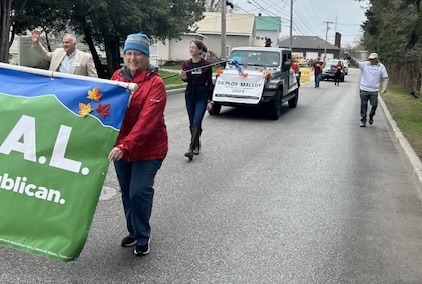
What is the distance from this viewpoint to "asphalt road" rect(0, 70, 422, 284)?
4.12 m

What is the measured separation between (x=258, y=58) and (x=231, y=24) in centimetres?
5045

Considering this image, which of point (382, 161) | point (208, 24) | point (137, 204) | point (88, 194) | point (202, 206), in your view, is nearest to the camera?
point (88, 194)

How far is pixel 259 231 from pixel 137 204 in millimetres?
1528

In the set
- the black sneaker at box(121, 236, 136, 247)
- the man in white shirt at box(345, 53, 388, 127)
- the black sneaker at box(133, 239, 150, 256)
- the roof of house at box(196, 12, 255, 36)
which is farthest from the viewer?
the roof of house at box(196, 12, 255, 36)

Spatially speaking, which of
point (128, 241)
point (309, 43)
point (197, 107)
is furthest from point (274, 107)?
point (309, 43)

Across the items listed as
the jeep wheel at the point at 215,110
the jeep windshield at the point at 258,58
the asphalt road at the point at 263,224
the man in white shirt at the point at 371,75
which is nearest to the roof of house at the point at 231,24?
the jeep windshield at the point at 258,58

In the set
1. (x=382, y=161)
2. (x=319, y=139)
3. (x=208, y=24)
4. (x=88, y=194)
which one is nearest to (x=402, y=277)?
(x=88, y=194)

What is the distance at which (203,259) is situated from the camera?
438cm

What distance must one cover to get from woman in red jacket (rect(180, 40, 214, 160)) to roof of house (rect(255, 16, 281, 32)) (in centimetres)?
8747

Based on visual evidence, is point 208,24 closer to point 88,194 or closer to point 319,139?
point 319,139

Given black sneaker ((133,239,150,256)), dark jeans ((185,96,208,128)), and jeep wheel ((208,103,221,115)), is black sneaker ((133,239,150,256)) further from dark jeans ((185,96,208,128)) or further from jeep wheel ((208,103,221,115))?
jeep wheel ((208,103,221,115))

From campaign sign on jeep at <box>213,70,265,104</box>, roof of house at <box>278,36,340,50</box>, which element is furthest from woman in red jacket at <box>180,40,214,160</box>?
roof of house at <box>278,36,340,50</box>

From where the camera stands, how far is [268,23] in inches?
3718

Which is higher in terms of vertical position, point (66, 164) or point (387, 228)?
point (66, 164)
